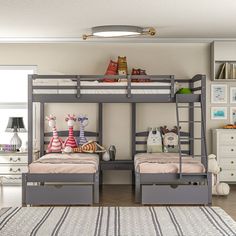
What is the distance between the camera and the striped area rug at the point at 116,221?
14.4 feet

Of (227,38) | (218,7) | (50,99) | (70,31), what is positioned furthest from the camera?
(227,38)

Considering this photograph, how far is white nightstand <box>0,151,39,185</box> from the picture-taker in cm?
738

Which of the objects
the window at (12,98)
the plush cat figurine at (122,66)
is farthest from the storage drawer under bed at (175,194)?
the window at (12,98)

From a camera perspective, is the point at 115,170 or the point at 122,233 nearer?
the point at 122,233

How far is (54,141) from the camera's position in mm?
7371

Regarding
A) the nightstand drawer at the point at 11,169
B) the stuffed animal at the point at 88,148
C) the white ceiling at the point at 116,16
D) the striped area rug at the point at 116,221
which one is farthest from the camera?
the nightstand drawer at the point at 11,169

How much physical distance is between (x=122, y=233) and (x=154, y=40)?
3919 mm

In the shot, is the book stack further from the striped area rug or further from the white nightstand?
the white nightstand

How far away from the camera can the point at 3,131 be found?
25.9ft

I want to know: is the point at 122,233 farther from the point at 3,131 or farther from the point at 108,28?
the point at 3,131

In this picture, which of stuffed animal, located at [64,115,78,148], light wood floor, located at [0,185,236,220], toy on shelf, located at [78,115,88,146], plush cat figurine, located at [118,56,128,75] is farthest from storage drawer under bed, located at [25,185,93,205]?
plush cat figurine, located at [118,56,128,75]

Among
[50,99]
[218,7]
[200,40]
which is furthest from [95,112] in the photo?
[218,7]

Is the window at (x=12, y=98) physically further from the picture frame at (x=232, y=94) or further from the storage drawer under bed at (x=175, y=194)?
the picture frame at (x=232, y=94)

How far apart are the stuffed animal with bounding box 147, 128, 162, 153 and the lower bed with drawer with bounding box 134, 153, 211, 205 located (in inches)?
56.4
